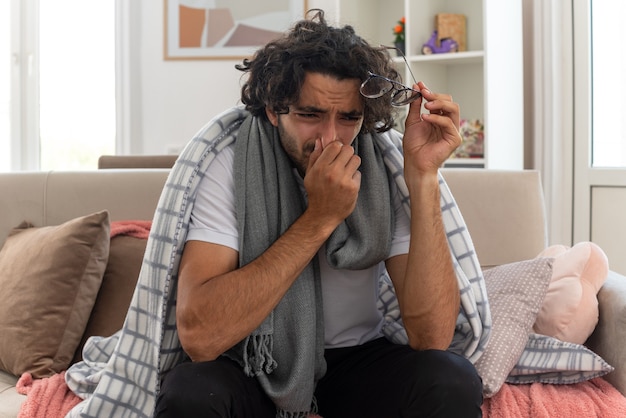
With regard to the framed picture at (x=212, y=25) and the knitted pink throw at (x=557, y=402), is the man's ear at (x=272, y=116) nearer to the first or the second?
the knitted pink throw at (x=557, y=402)

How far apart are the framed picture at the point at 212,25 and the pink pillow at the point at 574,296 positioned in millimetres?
2968

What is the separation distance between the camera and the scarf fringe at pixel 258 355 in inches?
62.1

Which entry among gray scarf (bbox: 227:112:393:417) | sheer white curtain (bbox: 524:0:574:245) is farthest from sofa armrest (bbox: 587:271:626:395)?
sheer white curtain (bbox: 524:0:574:245)

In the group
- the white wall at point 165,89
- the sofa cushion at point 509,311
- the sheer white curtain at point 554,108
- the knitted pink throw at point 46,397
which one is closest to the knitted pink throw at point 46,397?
the knitted pink throw at point 46,397

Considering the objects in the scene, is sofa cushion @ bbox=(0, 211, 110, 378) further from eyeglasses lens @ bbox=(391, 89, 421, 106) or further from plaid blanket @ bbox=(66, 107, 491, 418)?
eyeglasses lens @ bbox=(391, 89, 421, 106)

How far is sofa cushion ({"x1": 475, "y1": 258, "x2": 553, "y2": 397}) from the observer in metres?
1.76

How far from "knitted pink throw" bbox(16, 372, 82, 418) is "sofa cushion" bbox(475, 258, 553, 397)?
920 millimetres

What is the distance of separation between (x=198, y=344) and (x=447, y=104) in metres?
0.69

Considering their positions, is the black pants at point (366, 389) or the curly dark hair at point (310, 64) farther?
the curly dark hair at point (310, 64)

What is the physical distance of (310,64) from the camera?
1.65 meters

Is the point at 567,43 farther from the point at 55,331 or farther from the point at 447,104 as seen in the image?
the point at 55,331

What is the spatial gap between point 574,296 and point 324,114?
772 mm

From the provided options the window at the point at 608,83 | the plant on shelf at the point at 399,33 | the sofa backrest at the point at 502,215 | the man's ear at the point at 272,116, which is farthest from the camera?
the plant on shelf at the point at 399,33

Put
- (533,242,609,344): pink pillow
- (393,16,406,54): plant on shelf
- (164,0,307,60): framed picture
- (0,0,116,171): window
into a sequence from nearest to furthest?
(533,242,609,344): pink pillow < (393,16,406,54): plant on shelf < (164,0,307,60): framed picture < (0,0,116,171): window
